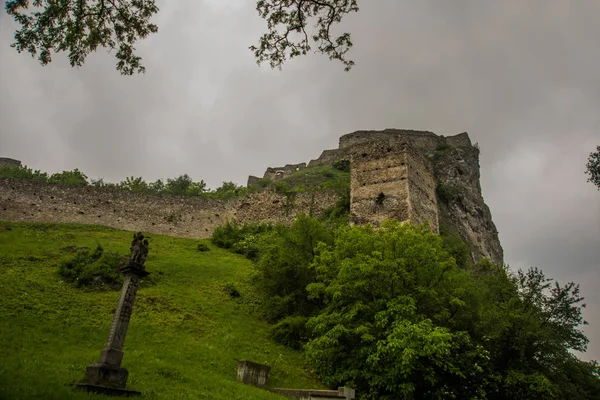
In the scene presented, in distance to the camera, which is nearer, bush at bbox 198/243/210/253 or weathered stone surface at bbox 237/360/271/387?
weathered stone surface at bbox 237/360/271/387

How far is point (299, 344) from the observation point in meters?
19.0

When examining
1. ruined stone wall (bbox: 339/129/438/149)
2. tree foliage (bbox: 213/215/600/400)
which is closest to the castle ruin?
tree foliage (bbox: 213/215/600/400)

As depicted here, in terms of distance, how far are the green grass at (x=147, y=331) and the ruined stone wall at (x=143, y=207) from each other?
7.41 meters

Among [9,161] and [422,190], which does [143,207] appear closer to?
[422,190]

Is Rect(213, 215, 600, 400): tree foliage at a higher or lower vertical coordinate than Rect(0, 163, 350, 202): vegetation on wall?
lower

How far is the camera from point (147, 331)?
1647 cm

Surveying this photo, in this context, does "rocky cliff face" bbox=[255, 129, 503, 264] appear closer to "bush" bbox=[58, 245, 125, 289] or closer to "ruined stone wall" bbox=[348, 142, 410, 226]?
"ruined stone wall" bbox=[348, 142, 410, 226]

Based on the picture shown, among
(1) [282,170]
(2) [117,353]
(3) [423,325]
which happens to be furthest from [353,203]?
(1) [282,170]

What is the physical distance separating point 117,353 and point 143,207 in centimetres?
2751

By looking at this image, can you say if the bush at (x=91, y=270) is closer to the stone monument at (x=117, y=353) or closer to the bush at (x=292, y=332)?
the bush at (x=292, y=332)

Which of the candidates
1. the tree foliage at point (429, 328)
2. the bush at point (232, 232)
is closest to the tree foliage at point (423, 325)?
the tree foliage at point (429, 328)

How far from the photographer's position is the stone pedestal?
9.93 metres

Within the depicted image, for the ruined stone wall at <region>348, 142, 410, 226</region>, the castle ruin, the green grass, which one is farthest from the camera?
the castle ruin

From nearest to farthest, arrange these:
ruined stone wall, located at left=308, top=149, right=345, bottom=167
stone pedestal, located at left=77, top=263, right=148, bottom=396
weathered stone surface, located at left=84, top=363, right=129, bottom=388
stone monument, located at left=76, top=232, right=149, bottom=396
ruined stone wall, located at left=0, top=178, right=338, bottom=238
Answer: stone pedestal, located at left=77, top=263, right=148, bottom=396 < stone monument, located at left=76, top=232, right=149, bottom=396 < weathered stone surface, located at left=84, top=363, right=129, bottom=388 < ruined stone wall, located at left=0, top=178, right=338, bottom=238 < ruined stone wall, located at left=308, top=149, right=345, bottom=167
